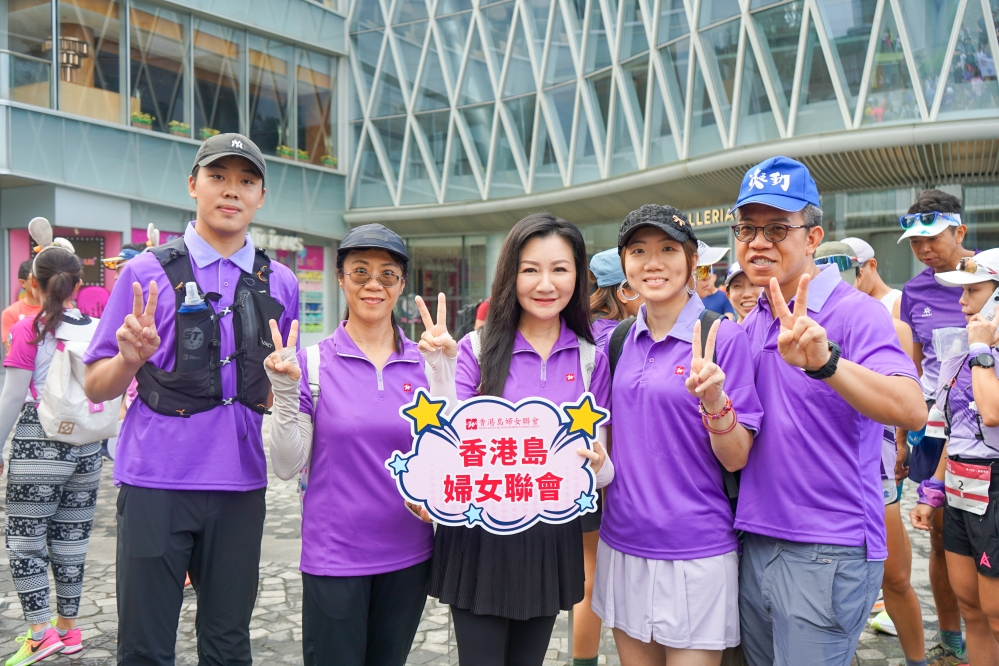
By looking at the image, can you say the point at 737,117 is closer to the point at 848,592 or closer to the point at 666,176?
the point at 666,176

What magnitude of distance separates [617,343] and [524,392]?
1.35ft

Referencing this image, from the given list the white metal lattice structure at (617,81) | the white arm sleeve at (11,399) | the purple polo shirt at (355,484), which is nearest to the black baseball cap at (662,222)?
the purple polo shirt at (355,484)

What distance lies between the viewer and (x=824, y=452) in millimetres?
2416

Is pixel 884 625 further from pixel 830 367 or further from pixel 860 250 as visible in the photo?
pixel 830 367

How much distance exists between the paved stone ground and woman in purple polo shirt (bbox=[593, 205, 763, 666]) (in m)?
1.20

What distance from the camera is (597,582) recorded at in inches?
109

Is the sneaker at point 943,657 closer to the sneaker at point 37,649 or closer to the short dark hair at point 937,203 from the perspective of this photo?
Result: the short dark hair at point 937,203

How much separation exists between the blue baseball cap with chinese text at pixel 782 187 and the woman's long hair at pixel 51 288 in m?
3.64

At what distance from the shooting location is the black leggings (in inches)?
103

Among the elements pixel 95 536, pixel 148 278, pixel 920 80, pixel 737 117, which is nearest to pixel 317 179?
pixel 737 117

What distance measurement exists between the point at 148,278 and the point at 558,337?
1529 mm

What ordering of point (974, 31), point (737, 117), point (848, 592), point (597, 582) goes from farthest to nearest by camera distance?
point (737, 117), point (974, 31), point (597, 582), point (848, 592)

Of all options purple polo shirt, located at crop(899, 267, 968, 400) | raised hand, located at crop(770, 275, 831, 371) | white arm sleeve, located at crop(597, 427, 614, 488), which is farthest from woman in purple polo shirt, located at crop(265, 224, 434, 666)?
purple polo shirt, located at crop(899, 267, 968, 400)

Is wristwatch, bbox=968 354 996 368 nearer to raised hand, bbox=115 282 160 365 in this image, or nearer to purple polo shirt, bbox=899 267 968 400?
purple polo shirt, bbox=899 267 968 400
